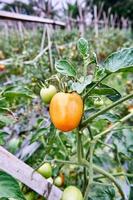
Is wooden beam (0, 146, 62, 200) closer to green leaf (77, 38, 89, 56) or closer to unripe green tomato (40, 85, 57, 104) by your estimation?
unripe green tomato (40, 85, 57, 104)

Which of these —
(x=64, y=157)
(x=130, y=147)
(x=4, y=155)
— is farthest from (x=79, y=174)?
(x=4, y=155)

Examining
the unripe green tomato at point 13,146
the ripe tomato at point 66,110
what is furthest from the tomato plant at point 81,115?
the unripe green tomato at point 13,146

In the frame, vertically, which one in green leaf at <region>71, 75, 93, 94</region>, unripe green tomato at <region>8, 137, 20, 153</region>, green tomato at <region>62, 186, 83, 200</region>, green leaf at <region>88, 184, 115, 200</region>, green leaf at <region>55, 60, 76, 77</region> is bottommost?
unripe green tomato at <region>8, 137, 20, 153</region>

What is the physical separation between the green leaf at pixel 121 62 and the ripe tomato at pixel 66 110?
2.9 inches

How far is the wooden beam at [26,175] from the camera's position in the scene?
2.63ft

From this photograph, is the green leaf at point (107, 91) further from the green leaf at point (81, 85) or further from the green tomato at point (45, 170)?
the green tomato at point (45, 170)

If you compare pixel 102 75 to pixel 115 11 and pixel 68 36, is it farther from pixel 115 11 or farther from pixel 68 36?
pixel 115 11

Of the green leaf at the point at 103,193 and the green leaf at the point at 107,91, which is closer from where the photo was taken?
the green leaf at the point at 107,91

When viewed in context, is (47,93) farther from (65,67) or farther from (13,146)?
(13,146)

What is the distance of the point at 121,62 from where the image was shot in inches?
29.2

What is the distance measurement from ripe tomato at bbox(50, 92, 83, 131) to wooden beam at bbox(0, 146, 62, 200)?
120mm

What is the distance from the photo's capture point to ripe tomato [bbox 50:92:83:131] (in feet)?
2.42

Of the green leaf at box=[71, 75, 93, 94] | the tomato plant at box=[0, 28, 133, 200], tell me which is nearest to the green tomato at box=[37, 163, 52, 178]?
the tomato plant at box=[0, 28, 133, 200]

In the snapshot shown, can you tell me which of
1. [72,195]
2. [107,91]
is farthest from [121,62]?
[72,195]
